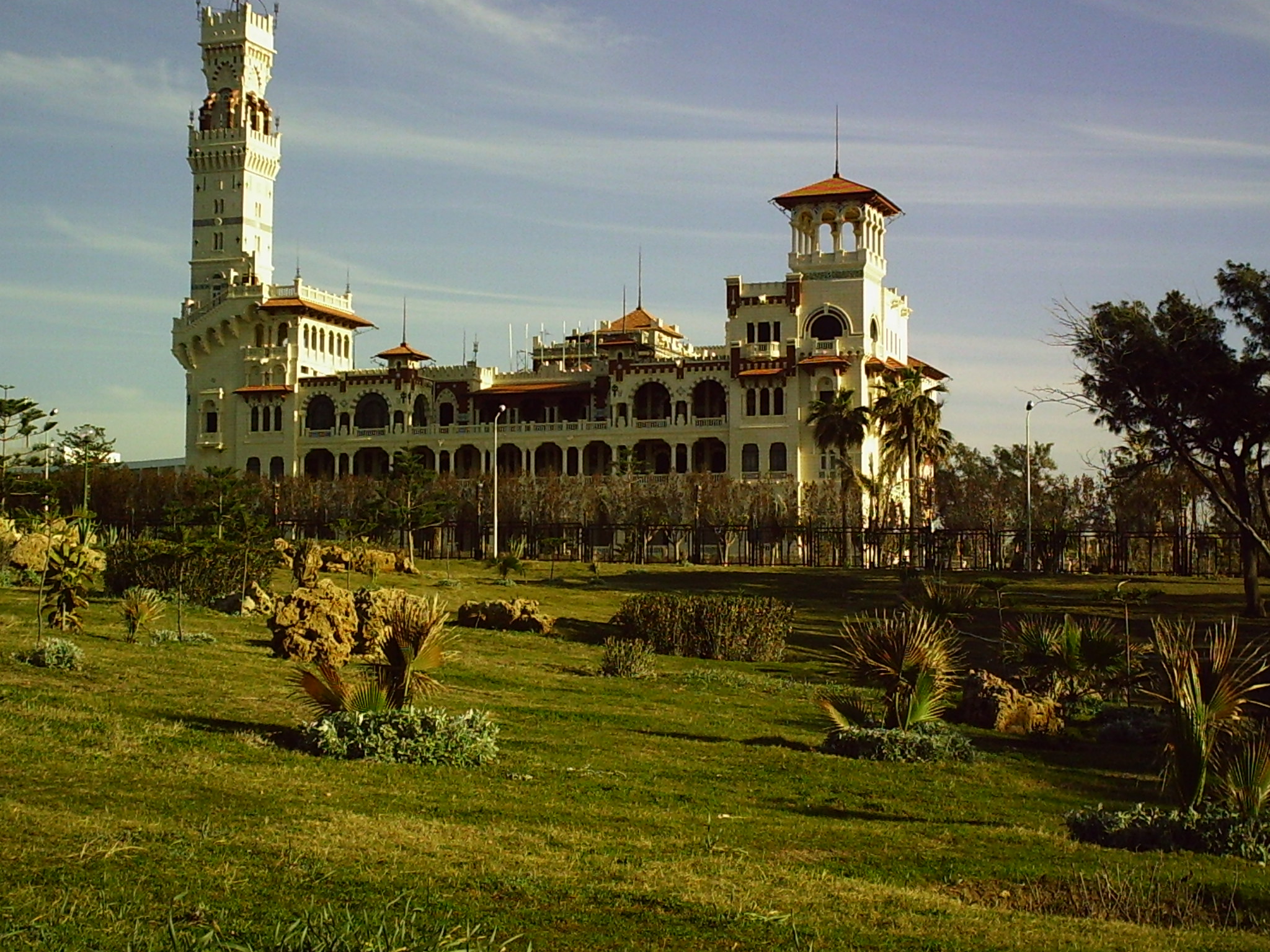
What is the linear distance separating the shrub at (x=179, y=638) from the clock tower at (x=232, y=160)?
8627 cm

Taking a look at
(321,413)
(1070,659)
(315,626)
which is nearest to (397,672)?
(315,626)

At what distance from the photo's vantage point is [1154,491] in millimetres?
76688

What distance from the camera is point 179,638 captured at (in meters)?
27.1

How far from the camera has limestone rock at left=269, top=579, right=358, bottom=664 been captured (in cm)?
2595

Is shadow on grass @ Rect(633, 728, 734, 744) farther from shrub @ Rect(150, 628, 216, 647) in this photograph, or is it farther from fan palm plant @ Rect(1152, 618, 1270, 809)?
shrub @ Rect(150, 628, 216, 647)

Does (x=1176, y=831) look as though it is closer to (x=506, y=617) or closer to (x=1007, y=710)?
(x=1007, y=710)

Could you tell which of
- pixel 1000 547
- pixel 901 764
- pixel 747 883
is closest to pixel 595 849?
pixel 747 883

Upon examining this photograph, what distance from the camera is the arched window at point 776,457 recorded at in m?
92.0

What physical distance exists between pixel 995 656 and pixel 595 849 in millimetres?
23807

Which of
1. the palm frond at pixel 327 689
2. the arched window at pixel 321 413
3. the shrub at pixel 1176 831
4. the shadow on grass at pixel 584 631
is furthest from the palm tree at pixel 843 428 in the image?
the shrub at pixel 1176 831

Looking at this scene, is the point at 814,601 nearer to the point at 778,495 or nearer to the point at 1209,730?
the point at 778,495

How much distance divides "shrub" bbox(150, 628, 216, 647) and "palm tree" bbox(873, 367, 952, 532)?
45667mm

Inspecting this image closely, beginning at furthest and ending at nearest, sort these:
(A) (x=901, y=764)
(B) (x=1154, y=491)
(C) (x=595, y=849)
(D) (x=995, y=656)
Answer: (B) (x=1154, y=491) < (D) (x=995, y=656) < (A) (x=901, y=764) < (C) (x=595, y=849)

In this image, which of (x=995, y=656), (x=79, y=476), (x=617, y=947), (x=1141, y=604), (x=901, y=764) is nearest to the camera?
(x=617, y=947)
